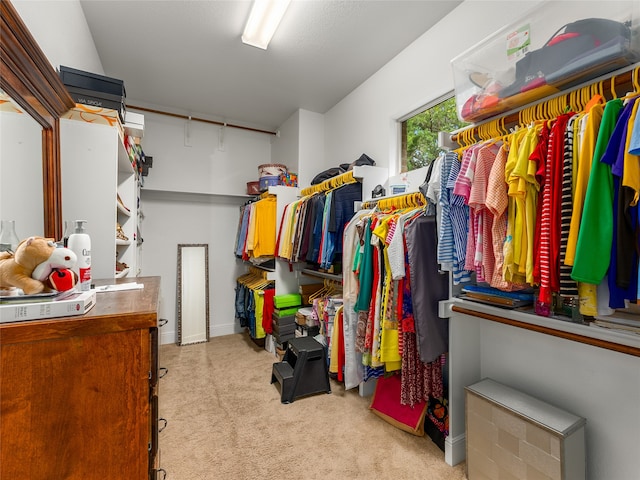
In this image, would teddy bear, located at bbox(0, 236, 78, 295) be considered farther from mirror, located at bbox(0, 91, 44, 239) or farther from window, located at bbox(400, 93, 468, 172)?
window, located at bbox(400, 93, 468, 172)

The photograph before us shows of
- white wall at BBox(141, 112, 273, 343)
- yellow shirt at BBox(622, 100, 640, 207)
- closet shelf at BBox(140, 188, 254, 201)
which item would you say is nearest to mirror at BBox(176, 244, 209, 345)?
white wall at BBox(141, 112, 273, 343)

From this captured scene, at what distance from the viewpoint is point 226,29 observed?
2.33m

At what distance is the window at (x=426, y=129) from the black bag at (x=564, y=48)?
97 centimetres

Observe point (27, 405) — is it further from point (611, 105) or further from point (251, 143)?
point (251, 143)

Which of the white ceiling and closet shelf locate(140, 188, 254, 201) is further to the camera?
closet shelf locate(140, 188, 254, 201)

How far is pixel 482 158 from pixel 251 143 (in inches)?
134

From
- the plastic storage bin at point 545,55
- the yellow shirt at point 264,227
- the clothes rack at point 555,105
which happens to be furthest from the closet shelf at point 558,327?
the yellow shirt at point 264,227

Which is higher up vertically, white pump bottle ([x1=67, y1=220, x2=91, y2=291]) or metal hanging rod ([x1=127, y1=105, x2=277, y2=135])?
metal hanging rod ([x1=127, y1=105, x2=277, y2=135])

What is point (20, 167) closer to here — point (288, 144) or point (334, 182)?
point (334, 182)

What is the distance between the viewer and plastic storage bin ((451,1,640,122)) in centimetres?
107

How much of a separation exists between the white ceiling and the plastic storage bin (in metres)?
0.96

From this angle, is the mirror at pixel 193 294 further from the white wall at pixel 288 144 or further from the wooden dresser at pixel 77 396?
the wooden dresser at pixel 77 396

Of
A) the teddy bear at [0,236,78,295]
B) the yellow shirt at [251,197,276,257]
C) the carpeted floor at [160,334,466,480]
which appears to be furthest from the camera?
the yellow shirt at [251,197,276,257]

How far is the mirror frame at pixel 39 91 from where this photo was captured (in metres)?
1.05
